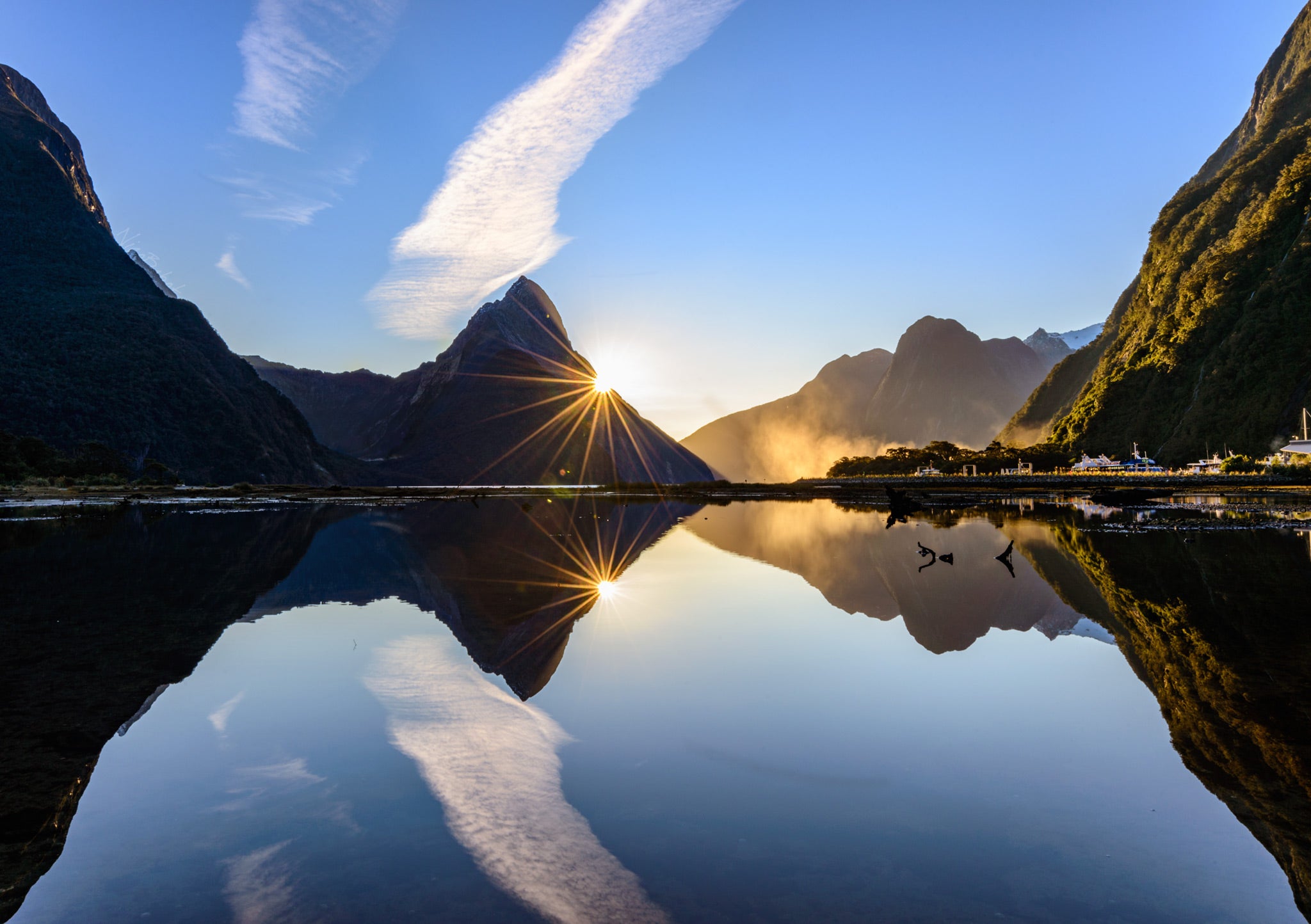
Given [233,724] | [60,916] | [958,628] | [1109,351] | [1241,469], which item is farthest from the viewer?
[1109,351]

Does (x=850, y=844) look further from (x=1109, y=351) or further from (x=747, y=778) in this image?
(x=1109, y=351)

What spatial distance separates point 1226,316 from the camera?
138m

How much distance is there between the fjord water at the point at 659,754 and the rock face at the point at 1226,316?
4913 inches

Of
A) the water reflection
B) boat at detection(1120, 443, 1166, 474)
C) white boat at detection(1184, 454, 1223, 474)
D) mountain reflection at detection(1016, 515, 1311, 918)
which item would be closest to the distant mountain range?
the water reflection

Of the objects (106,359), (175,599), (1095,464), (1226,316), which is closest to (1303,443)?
(1226,316)

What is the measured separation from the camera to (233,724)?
11.6 metres

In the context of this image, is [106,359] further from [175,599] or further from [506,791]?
[506,791]

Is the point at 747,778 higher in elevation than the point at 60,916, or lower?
higher

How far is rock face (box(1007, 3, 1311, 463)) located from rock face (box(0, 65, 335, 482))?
6887 inches

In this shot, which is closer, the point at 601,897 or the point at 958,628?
the point at 601,897

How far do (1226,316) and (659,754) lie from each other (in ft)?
542

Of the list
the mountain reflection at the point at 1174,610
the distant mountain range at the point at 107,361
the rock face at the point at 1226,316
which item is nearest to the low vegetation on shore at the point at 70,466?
the distant mountain range at the point at 107,361

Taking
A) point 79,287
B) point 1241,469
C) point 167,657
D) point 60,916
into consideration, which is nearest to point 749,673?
point 60,916

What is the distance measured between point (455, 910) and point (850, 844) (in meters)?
3.70
